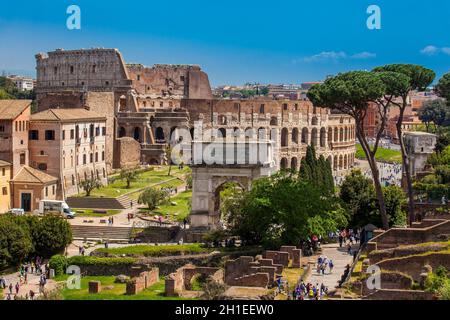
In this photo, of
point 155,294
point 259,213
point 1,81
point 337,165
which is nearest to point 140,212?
point 259,213

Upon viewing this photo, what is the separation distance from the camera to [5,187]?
54.2 metres

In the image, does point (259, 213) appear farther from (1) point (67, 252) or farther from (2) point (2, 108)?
(2) point (2, 108)

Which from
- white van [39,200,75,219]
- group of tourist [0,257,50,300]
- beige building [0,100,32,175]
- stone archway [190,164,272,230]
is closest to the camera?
group of tourist [0,257,50,300]

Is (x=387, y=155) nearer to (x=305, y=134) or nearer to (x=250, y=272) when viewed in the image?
(x=305, y=134)

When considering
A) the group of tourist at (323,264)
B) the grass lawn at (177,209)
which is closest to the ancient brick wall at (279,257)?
the group of tourist at (323,264)

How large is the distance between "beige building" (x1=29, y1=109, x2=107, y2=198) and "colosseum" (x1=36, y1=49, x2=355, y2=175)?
739 centimetres

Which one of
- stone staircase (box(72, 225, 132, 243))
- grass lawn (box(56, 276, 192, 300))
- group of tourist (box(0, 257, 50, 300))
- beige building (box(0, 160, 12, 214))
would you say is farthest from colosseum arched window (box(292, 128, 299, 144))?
grass lawn (box(56, 276, 192, 300))

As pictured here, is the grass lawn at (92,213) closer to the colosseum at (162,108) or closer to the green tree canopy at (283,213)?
the green tree canopy at (283,213)

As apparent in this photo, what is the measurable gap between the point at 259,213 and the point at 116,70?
202ft

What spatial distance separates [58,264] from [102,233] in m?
8.57

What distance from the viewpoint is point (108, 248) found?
141 ft

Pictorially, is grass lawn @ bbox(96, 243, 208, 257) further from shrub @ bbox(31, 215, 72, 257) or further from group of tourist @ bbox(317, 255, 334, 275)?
group of tourist @ bbox(317, 255, 334, 275)

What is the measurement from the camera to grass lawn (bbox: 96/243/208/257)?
Result: 135 ft
